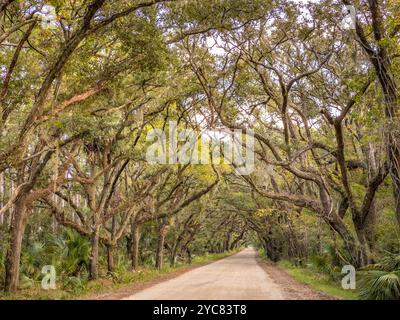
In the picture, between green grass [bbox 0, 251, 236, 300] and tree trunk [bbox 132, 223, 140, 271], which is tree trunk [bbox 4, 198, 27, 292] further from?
tree trunk [bbox 132, 223, 140, 271]

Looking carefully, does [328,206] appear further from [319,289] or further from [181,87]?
[181,87]

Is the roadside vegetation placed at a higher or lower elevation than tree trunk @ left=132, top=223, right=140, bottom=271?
higher

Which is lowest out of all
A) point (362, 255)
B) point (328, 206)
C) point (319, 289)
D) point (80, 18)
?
point (319, 289)

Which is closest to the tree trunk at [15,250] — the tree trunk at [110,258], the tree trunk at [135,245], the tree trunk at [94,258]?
the tree trunk at [94,258]

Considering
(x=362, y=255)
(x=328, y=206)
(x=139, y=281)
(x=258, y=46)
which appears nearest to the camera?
(x=362, y=255)

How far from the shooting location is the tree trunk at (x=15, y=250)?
12938 mm

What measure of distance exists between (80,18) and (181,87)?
23.3 ft

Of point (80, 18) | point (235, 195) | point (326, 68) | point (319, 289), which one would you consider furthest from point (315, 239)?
point (80, 18)

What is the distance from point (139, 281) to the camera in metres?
18.4

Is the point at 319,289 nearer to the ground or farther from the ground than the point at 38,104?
nearer to the ground

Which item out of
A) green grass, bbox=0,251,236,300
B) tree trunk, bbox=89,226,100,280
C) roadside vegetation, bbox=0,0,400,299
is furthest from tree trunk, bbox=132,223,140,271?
tree trunk, bbox=89,226,100,280

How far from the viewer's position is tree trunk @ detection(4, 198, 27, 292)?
509 inches

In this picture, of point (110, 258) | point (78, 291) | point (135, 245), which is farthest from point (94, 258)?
point (135, 245)
